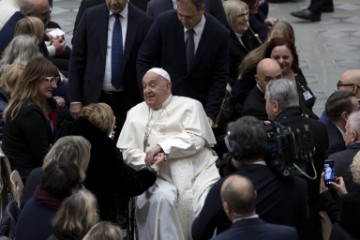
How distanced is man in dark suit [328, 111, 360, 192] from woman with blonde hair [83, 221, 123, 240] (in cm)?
230

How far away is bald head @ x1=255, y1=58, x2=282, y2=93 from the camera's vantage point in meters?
9.52

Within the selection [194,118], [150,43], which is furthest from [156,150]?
[150,43]

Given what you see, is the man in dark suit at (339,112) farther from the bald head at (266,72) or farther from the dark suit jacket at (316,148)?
the dark suit jacket at (316,148)

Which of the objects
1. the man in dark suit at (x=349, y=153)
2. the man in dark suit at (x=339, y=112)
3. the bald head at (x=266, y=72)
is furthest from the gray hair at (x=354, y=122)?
the bald head at (x=266, y=72)

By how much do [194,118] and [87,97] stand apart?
1.48 metres

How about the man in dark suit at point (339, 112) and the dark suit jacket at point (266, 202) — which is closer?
the dark suit jacket at point (266, 202)

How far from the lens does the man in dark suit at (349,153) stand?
319 inches

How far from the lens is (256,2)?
12523mm

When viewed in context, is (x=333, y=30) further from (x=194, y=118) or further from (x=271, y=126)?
(x=271, y=126)

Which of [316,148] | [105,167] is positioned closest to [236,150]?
[316,148]

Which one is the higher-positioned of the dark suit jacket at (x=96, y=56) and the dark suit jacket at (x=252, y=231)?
the dark suit jacket at (x=252, y=231)

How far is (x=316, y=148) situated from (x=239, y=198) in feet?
5.78

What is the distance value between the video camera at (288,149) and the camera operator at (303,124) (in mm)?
495

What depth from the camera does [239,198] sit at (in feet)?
20.6
